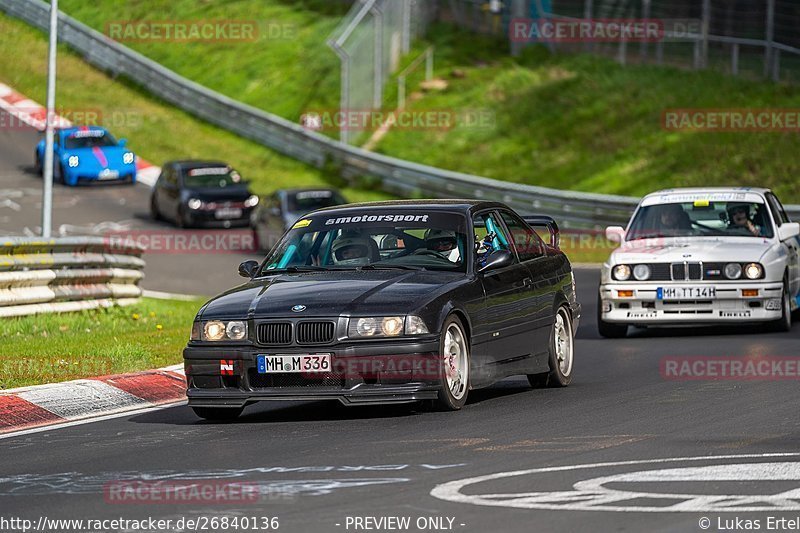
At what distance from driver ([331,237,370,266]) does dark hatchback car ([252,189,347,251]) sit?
778 inches

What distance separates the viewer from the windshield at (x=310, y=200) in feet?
106

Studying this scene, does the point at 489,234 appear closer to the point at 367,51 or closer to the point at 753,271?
the point at 753,271

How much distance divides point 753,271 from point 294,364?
774 cm

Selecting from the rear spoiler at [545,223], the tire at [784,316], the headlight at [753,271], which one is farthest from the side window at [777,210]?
the rear spoiler at [545,223]

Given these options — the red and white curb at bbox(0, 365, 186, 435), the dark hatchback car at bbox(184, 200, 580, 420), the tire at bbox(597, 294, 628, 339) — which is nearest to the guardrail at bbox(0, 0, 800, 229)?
the tire at bbox(597, 294, 628, 339)

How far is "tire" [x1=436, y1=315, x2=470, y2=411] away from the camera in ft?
35.5

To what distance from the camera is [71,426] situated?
11047mm

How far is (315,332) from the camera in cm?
1062

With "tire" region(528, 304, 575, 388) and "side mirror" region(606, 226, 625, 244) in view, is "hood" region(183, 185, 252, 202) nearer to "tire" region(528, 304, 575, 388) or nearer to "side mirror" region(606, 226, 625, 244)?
"side mirror" region(606, 226, 625, 244)

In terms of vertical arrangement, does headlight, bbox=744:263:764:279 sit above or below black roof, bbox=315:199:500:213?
below

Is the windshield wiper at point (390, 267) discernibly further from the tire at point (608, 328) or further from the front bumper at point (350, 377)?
the tire at point (608, 328)

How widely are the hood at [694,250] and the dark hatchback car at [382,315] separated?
14.5 feet

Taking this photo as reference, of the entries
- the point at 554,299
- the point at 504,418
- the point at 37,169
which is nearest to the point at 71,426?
the point at 504,418

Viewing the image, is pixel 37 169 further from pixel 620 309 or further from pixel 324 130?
pixel 620 309
